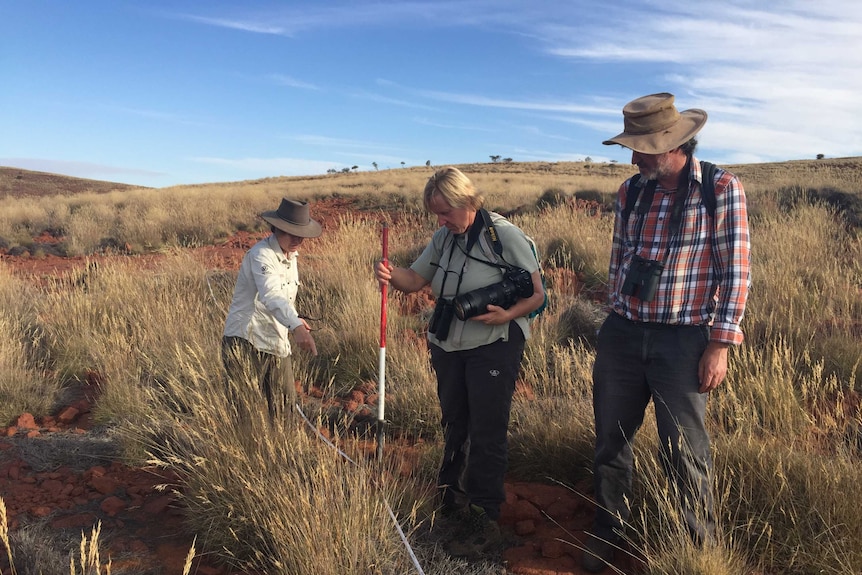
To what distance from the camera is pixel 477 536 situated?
3248mm

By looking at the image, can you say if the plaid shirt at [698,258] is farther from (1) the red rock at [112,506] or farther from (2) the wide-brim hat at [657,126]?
(1) the red rock at [112,506]

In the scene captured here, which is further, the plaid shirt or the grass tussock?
the grass tussock

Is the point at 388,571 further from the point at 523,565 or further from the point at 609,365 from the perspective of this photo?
the point at 609,365

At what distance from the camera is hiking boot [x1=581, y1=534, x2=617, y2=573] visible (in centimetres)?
297

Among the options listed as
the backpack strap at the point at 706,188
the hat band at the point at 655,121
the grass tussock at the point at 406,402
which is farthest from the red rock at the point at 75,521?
the hat band at the point at 655,121

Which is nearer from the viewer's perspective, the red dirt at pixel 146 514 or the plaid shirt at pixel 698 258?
the plaid shirt at pixel 698 258

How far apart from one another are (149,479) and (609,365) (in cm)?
309

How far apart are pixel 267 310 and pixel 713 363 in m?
2.71

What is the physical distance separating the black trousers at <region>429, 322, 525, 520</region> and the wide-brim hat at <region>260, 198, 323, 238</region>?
1.22m

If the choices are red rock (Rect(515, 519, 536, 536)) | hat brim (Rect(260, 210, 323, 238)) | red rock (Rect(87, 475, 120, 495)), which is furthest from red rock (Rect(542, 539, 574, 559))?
red rock (Rect(87, 475, 120, 495))

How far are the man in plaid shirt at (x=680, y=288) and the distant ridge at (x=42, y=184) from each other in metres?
42.8

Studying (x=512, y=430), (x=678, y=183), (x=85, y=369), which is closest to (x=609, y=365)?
(x=678, y=183)

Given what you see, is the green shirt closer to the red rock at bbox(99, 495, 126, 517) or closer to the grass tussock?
the grass tussock

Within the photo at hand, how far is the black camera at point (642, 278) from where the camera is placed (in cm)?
266
